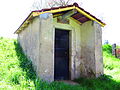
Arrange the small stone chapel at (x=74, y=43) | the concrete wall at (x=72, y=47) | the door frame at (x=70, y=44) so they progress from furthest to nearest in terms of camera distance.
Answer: the door frame at (x=70, y=44) → the small stone chapel at (x=74, y=43) → the concrete wall at (x=72, y=47)

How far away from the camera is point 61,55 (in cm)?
694

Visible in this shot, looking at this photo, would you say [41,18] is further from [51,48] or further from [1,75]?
[1,75]

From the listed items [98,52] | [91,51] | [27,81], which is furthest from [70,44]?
[27,81]

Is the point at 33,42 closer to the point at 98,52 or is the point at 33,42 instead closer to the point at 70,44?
the point at 70,44

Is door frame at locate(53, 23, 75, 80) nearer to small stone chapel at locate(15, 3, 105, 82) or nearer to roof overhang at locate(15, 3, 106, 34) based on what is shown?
small stone chapel at locate(15, 3, 105, 82)

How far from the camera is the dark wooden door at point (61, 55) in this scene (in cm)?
680

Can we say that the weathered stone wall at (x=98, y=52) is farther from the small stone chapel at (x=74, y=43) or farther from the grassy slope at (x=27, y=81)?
the grassy slope at (x=27, y=81)

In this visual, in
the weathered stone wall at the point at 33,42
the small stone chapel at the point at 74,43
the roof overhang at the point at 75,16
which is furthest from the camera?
the small stone chapel at the point at 74,43

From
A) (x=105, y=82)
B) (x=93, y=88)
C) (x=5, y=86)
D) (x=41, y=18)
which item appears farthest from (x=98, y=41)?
(x=5, y=86)

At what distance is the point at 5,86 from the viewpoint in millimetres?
4172

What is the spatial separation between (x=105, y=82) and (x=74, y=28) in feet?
10.8

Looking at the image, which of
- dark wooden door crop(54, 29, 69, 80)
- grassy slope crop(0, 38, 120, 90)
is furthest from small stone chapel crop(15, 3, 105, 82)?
grassy slope crop(0, 38, 120, 90)

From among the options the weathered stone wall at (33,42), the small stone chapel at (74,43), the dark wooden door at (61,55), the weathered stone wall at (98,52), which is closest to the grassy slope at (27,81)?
the weathered stone wall at (98,52)

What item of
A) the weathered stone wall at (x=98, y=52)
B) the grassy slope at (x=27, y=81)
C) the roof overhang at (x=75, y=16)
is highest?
the roof overhang at (x=75, y=16)
